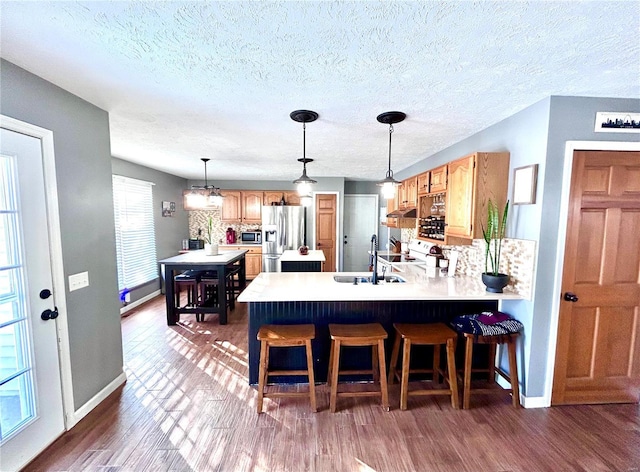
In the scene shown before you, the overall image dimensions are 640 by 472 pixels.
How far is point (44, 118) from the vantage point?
1.74m

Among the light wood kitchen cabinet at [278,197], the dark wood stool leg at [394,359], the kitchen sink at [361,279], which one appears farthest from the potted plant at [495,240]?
the light wood kitchen cabinet at [278,197]

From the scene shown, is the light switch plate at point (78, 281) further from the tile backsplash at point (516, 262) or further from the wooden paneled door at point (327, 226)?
the wooden paneled door at point (327, 226)

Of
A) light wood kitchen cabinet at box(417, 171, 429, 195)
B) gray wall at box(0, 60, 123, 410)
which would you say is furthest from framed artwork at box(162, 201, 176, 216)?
light wood kitchen cabinet at box(417, 171, 429, 195)

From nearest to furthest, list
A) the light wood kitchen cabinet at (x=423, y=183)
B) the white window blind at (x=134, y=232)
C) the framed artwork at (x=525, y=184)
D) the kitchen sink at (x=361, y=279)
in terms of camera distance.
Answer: the framed artwork at (x=525, y=184), the kitchen sink at (x=361, y=279), the light wood kitchen cabinet at (x=423, y=183), the white window blind at (x=134, y=232)

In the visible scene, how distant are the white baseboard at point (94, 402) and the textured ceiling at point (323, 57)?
2288mm

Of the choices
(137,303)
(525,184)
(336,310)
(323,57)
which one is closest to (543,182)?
(525,184)

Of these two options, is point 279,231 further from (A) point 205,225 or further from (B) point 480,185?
(B) point 480,185

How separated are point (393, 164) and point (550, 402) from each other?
3444 mm

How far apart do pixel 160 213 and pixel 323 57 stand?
4.84 metres

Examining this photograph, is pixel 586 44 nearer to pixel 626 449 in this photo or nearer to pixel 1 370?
pixel 626 449

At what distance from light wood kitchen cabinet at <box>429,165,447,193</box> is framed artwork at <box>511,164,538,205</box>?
2.11ft

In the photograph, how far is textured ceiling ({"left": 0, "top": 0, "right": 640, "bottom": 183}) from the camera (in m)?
1.14

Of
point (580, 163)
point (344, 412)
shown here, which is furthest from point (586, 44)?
point (344, 412)

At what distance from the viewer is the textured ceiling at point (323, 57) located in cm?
114
